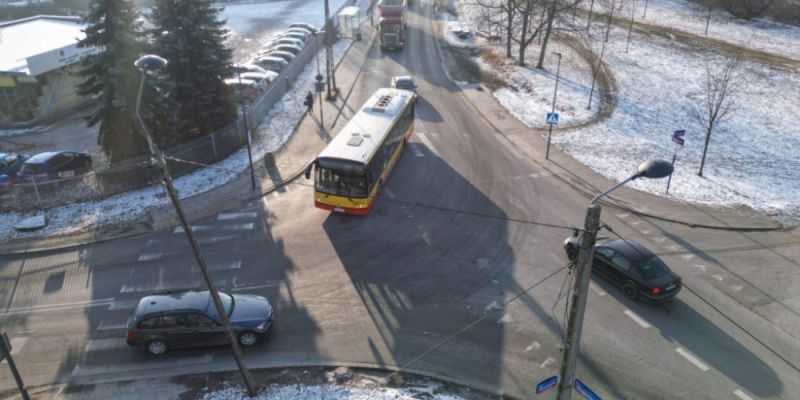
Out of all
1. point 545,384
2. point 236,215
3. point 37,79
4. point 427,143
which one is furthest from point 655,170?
point 37,79

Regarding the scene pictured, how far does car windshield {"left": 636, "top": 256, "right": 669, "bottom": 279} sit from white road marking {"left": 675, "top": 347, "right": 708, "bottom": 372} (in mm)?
2305

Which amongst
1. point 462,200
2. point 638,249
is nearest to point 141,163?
point 462,200

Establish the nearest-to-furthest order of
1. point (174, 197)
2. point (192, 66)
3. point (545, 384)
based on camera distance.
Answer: point (174, 197) → point (545, 384) → point (192, 66)

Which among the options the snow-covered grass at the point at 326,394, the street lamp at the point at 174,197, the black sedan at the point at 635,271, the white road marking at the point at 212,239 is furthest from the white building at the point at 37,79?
Result: the black sedan at the point at 635,271

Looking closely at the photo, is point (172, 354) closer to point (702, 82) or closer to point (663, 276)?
point (663, 276)

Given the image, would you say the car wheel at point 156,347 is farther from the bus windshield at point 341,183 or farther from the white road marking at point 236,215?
the bus windshield at point 341,183

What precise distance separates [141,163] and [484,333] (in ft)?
55.9

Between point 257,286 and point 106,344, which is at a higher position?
point 257,286

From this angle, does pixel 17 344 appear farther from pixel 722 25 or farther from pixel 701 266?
pixel 722 25

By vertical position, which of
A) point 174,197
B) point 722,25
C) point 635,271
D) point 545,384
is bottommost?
point 635,271

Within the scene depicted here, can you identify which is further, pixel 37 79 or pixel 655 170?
pixel 37 79

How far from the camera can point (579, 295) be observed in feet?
29.2

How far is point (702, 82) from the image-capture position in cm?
3784

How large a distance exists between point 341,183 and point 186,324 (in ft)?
24.6
